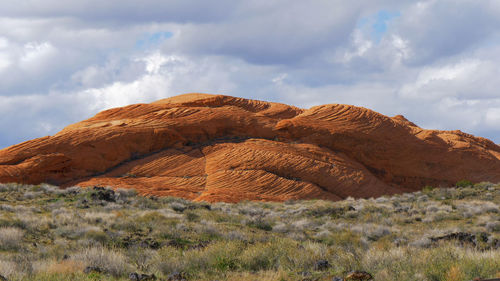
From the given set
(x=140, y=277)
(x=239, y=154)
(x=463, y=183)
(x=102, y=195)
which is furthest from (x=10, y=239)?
(x=463, y=183)

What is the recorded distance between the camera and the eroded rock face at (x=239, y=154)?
33969mm

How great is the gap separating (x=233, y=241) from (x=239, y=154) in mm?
23414

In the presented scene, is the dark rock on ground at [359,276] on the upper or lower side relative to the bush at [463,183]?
lower

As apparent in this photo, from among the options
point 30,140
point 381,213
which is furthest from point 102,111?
point 381,213

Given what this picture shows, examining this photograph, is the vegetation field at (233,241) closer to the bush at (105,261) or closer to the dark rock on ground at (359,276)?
the bush at (105,261)

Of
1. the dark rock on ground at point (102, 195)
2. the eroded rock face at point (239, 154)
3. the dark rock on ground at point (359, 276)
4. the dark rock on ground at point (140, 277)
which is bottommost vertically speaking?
the dark rock on ground at point (359, 276)

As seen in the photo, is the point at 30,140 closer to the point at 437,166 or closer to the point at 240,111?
the point at 240,111

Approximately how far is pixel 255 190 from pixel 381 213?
37.7ft

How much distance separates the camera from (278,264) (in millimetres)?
10820

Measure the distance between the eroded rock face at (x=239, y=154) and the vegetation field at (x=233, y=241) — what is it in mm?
5706

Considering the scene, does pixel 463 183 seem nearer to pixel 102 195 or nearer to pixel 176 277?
pixel 102 195

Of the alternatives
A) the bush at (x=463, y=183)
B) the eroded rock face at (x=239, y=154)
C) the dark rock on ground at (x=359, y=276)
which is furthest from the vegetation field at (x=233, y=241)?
the bush at (x=463, y=183)

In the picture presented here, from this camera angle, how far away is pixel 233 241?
13.4 metres

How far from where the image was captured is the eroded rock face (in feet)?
111
